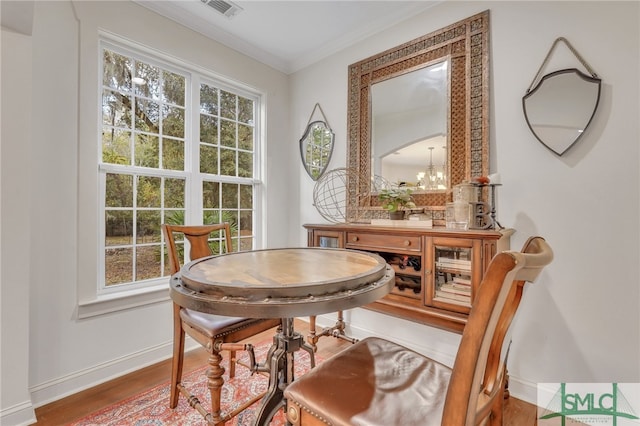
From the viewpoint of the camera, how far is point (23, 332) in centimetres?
162

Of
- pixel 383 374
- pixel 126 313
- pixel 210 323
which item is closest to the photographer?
pixel 383 374

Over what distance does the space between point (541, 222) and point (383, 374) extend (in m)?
1.46

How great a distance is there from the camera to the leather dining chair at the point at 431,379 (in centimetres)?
65

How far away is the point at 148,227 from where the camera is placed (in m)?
2.40

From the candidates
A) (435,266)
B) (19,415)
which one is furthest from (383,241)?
(19,415)

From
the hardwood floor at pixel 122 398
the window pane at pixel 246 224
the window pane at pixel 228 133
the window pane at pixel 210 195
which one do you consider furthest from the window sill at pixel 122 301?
the window pane at pixel 228 133

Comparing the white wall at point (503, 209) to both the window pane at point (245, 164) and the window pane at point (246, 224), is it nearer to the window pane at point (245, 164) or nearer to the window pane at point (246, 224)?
the window pane at point (246, 224)

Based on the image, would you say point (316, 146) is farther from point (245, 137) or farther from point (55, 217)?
point (55, 217)

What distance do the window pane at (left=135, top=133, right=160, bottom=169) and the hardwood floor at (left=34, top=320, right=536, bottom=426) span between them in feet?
5.16

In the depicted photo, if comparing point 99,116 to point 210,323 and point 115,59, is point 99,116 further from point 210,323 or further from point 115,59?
point 210,323

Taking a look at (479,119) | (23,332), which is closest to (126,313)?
(23,332)

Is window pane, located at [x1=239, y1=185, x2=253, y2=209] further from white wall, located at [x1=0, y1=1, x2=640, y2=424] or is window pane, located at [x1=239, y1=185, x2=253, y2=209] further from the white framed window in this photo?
white wall, located at [x1=0, y1=1, x2=640, y2=424]

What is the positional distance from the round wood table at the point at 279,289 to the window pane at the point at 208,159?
58.3 inches

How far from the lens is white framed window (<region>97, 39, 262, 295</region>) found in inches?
87.3
